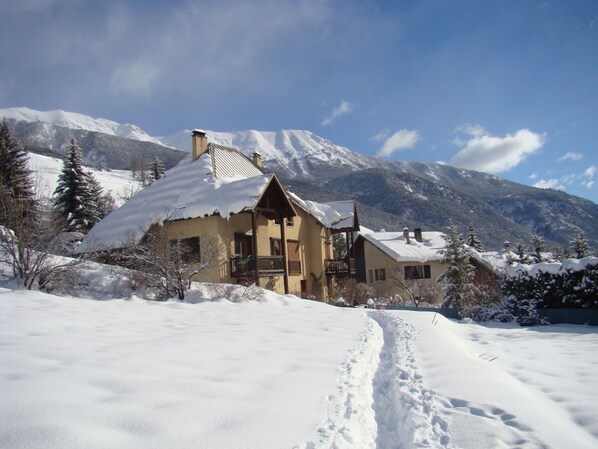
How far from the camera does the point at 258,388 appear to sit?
4559mm

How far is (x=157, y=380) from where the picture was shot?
13.9 feet

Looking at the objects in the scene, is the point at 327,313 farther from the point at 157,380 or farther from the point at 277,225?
the point at 277,225

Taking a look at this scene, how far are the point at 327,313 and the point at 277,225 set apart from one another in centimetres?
1164

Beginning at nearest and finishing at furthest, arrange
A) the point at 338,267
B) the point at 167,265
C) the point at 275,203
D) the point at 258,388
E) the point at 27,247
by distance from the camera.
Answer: the point at 258,388 → the point at 27,247 → the point at 167,265 → the point at 275,203 → the point at 338,267

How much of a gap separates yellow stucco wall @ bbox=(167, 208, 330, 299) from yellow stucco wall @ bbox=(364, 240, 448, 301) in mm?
10759

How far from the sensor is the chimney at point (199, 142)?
25188mm

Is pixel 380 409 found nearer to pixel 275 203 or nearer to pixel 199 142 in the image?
pixel 275 203

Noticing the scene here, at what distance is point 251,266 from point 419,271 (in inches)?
926

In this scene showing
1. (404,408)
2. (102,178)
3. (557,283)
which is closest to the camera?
(404,408)

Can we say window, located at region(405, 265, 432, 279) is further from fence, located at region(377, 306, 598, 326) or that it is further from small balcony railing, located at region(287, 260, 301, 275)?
fence, located at region(377, 306, 598, 326)

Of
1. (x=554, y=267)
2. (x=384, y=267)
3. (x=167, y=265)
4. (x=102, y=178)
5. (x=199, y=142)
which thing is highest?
(x=102, y=178)

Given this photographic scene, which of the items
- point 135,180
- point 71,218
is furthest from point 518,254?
point 135,180

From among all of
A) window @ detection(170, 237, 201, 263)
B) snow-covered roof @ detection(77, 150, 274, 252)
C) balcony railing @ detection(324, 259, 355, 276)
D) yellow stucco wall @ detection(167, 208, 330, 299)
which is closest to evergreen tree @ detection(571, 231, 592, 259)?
balcony railing @ detection(324, 259, 355, 276)

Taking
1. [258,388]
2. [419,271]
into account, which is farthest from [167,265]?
[419,271]
